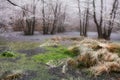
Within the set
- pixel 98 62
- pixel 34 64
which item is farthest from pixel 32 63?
pixel 98 62

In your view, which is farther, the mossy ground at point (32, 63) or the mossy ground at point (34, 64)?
the mossy ground at point (32, 63)

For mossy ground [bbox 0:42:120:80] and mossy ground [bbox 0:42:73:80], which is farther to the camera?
mossy ground [bbox 0:42:73:80]

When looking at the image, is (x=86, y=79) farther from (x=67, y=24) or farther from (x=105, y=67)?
(x=67, y=24)

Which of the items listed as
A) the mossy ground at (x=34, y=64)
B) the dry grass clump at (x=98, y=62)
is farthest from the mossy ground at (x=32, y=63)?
the dry grass clump at (x=98, y=62)

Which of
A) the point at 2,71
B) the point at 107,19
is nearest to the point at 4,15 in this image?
the point at 107,19

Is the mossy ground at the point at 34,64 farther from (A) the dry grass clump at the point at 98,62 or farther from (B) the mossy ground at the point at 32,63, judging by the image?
(A) the dry grass clump at the point at 98,62

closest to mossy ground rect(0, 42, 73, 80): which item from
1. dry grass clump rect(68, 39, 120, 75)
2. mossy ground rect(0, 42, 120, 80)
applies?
mossy ground rect(0, 42, 120, 80)

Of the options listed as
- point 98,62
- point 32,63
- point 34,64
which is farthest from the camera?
point 32,63

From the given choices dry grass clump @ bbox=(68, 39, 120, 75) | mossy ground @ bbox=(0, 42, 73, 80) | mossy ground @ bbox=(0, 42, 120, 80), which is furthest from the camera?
dry grass clump @ bbox=(68, 39, 120, 75)

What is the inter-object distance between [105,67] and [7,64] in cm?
288

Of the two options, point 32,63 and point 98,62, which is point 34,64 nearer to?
point 32,63

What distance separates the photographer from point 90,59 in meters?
6.95

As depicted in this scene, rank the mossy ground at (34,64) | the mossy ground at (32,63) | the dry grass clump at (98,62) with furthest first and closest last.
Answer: the dry grass clump at (98,62), the mossy ground at (32,63), the mossy ground at (34,64)

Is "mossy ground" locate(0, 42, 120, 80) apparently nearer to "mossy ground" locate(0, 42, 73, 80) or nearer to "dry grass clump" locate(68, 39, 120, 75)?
"mossy ground" locate(0, 42, 73, 80)
